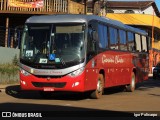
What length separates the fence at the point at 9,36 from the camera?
28.3 m

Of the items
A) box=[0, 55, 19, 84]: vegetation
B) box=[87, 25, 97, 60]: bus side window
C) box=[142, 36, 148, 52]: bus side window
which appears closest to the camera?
box=[87, 25, 97, 60]: bus side window

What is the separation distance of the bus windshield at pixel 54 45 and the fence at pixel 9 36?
39.7 feet

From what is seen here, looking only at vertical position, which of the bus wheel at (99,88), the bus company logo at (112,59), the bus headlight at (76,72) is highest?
the bus company logo at (112,59)

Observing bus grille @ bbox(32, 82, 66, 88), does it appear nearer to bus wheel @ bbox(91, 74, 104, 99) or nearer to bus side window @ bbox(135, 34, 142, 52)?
bus wheel @ bbox(91, 74, 104, 99)

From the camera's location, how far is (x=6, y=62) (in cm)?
2591

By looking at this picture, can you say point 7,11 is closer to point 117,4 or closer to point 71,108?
point 71,108

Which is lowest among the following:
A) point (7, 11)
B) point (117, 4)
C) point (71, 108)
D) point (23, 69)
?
point (71, 108)

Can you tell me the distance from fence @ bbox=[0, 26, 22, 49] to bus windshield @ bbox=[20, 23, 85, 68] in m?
12.1

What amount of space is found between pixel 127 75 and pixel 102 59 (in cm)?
435

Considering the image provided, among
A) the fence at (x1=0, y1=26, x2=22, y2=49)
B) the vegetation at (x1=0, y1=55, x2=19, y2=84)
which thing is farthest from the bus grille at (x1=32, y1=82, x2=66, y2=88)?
the fence at (x1=0, y1=26, x2=22, y2=49)

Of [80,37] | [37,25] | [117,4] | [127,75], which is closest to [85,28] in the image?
[80,37]

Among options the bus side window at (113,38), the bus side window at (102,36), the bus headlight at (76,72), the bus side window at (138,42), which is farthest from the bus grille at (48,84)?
the bus side window at (138,42)

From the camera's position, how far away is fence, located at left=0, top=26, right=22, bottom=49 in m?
28.3

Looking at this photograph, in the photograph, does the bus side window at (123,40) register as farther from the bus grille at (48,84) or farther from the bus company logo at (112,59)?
the bus grille at (48,84)
